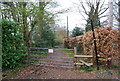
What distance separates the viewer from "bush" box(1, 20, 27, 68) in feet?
7.98

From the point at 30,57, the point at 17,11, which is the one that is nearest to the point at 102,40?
the point at 30,57

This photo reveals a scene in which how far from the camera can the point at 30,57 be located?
3242 millimetres

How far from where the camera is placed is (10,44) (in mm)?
2580

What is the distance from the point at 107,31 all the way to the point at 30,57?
3182 millimetres

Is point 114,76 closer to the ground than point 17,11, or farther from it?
closer to the ground

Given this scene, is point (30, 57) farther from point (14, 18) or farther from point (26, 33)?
point (14, 18)

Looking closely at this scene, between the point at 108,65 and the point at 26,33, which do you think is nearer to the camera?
the point at 108,65

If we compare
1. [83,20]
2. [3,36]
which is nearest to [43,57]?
[3,36]

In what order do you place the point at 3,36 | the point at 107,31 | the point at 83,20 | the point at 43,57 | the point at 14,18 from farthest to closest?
the point at 83,20, the point at 43,57, the point at 14,18, the point at 107,31, the point at 3,36

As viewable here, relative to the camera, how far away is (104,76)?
7.34 ft

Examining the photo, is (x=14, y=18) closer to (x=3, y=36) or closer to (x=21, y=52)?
(x=3, y=36)

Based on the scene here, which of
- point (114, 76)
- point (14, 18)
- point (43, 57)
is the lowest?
point (114, 76)

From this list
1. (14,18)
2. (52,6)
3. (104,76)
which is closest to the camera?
(104,76)

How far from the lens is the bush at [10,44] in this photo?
243 cm
